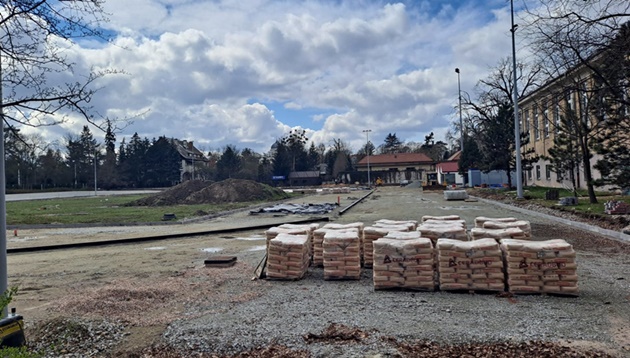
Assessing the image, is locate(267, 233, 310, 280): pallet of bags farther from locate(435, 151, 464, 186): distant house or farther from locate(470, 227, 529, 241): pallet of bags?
locate(435, 151, 464, 186): distant house

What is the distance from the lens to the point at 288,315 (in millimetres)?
7117

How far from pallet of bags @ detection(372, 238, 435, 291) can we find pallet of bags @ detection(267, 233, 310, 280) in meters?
1.88

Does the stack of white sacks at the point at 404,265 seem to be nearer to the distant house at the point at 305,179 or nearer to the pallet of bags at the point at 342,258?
the pallet of bags at the point at 342,258

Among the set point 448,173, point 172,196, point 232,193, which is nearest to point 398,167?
point 448,173

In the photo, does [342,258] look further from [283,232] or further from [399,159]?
[399,159]

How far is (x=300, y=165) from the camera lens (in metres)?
118

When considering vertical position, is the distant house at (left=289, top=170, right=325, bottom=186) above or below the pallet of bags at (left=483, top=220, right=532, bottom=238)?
above

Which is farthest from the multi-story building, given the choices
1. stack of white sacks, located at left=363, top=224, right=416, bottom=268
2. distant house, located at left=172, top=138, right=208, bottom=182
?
distant house, located at left=172, top=138, right=208, bottom=182

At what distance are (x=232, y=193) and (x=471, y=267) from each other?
1582 inches

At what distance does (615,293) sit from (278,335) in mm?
6316

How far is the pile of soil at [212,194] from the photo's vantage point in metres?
44.3

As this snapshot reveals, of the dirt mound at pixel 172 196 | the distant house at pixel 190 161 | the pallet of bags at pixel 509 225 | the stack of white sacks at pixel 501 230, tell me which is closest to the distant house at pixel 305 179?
the distant house at pixel 190 161

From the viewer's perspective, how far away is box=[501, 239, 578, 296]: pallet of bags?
784 cm

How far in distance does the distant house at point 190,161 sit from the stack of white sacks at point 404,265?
334ft
